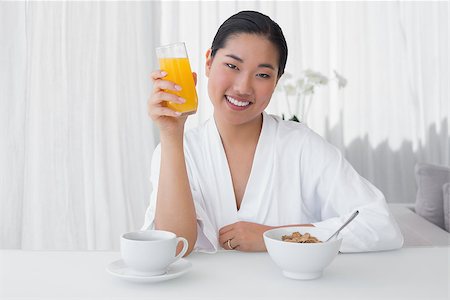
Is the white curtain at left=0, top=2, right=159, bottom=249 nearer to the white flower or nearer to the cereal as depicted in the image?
the white flower

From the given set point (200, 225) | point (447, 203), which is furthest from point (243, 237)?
point (447, 203)

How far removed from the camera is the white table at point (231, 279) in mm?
976

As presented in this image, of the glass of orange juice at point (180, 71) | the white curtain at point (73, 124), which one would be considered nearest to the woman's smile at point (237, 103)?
the glass of orange juice at point (180, 71)

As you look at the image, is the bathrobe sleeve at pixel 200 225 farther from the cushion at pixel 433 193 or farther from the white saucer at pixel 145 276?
the cushion at pixel 433 193

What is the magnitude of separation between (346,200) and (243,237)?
311 millimetres

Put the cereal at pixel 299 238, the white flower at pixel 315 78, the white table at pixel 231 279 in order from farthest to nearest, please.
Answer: the white flower at pixel 315 78 → the cereal at pixel 299 238 → the white table at pixel 231 279

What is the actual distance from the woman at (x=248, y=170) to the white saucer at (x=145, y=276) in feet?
0.73

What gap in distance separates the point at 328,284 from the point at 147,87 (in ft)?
9.01

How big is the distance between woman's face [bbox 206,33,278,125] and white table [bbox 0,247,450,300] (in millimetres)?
415

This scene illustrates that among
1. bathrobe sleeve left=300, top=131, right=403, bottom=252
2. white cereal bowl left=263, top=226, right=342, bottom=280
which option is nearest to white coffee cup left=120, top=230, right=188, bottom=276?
white cereal bowl left=263, top=226, right=342, bottom=280

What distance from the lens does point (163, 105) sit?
131 centimetres

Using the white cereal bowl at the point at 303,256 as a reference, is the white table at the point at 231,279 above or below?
below

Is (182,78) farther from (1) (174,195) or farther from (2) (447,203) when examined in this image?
(2) (447,203)

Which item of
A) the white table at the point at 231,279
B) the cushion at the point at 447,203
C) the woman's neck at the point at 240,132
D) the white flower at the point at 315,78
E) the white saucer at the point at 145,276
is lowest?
the cushion at the point at 447,203
